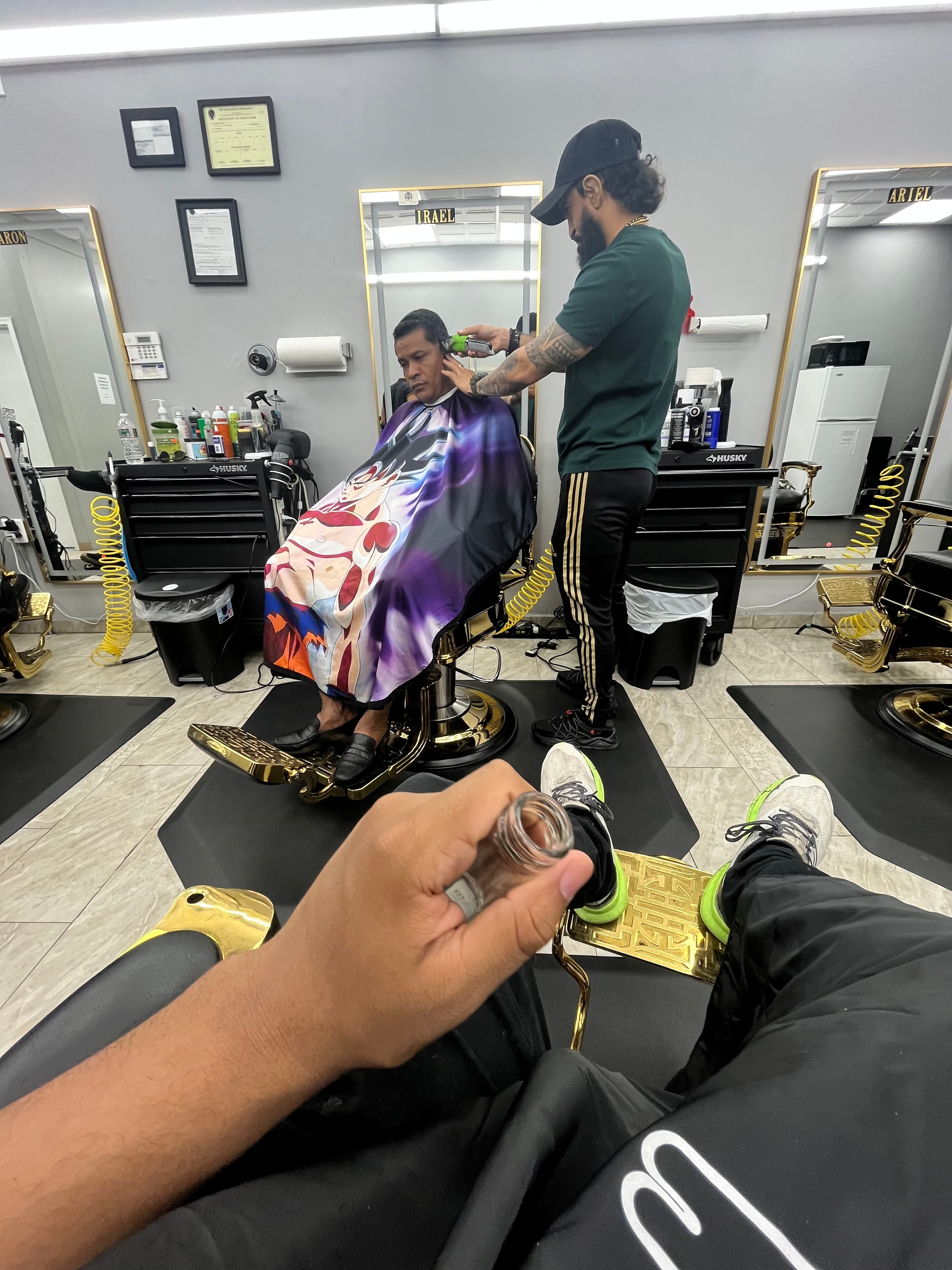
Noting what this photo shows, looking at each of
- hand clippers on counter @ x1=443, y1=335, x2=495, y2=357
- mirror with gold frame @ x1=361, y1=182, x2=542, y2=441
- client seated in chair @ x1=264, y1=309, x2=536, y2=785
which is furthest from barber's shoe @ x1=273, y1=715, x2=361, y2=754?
mirror with gold frame @ x1=361, y1=182, x2=542, y2=441

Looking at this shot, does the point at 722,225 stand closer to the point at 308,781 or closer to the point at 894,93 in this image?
the point at 894,93

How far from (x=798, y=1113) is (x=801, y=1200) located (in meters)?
0.05

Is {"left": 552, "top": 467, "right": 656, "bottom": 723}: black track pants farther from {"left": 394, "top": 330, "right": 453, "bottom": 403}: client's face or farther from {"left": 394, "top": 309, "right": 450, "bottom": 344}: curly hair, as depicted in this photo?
{"left": 394, "top": 309, "right": 450, "bottom": 344}: curly hair

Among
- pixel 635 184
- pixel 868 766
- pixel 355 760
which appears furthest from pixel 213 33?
pixel 868 766

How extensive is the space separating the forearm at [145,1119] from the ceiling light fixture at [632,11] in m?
3.33

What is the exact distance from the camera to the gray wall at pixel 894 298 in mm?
2512

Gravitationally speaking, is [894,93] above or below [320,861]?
above

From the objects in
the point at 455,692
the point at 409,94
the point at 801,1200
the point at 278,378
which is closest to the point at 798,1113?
the point at 801,1200

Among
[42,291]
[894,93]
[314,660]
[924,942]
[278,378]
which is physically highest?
[894,93]

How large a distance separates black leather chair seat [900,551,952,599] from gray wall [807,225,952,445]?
126cm

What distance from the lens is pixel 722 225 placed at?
242 cm

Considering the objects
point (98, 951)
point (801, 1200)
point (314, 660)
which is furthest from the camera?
point (314, 660)

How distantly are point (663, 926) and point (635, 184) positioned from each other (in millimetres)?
1952

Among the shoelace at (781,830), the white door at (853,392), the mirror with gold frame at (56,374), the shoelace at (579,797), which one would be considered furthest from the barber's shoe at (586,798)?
the mirror with gold frame at (56,374)
